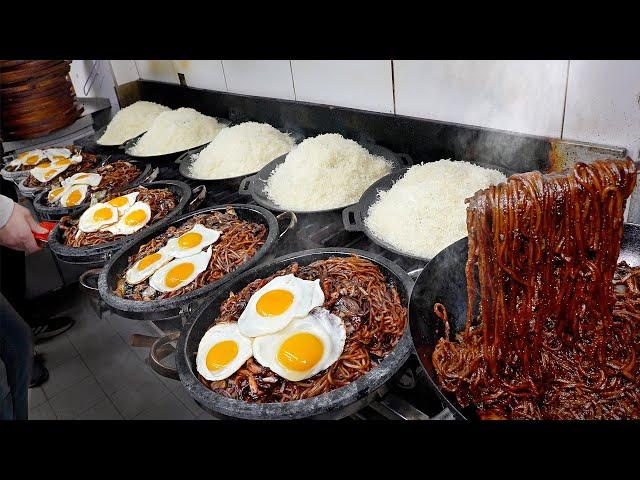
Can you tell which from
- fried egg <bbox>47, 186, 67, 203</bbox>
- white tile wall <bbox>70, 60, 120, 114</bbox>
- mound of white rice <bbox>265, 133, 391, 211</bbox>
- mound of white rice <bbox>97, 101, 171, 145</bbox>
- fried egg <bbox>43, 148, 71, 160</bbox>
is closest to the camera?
mound of white rice <bbox>265, 133, 391, 211</bbox>

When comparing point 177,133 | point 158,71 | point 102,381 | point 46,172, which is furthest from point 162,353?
point 158,71

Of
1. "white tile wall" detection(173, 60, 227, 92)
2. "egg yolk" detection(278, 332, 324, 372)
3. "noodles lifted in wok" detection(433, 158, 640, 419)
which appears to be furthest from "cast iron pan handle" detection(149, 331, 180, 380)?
"white tile wall" detection(173, 60, 227, 92)

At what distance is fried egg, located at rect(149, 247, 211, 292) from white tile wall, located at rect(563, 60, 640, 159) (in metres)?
2.19

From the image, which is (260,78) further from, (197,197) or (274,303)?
(274,303)

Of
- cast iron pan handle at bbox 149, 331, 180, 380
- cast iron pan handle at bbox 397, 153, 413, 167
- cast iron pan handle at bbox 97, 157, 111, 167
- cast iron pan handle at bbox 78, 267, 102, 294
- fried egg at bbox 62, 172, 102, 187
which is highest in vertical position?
cast iron pan handle at bbox 397, 153, 413, 167

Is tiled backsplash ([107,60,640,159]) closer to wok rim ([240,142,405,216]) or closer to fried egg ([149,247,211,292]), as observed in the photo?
wok rim ([240,142,405,216])

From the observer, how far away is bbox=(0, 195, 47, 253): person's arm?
9.93 feet

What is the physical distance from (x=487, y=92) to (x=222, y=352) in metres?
2.07

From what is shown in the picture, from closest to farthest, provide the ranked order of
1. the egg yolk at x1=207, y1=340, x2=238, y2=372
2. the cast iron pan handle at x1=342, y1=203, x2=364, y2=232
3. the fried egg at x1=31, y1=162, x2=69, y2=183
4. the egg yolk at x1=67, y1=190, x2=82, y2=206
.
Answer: the egg yolk at x1=207, y1=340, x2=238, y2=372
the cast iron pan handle at x1=342, y1=203, x2=364, y2=232
the egg yolk at x1=67, y1=190, x2=82, y2=206
the fried egg at x1=31, y1=162, x2=69, y2=183

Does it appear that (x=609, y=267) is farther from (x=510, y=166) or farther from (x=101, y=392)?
(x=101, y=392)

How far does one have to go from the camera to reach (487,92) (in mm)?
2566

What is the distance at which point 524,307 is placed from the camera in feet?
5.08

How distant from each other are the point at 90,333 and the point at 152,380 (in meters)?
1.16

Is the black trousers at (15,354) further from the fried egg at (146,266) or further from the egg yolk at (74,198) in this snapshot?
the egg yolk at (74,198)
